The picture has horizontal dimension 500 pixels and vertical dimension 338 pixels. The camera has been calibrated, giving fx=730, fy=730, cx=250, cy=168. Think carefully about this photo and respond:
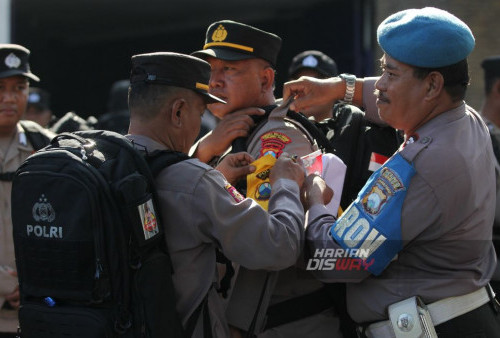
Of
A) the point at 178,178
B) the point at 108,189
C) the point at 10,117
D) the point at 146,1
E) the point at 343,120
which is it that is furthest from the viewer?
the point at 146,1

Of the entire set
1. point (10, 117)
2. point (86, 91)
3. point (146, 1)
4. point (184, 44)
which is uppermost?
point (10, 117)

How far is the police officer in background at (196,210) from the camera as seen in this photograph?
8.04 ft

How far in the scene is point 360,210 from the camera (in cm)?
252

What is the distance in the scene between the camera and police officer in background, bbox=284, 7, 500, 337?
242 centimetres

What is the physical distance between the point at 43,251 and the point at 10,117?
2172mm

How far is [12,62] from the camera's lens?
173 inches

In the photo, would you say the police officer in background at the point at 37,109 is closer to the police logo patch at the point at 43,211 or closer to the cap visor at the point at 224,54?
the cap visor at the point at 224,54

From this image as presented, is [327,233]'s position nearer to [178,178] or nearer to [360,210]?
[360,210]

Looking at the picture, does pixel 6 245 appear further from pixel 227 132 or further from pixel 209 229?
pixel 209 229

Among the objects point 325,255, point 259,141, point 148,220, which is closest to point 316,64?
point 259,141

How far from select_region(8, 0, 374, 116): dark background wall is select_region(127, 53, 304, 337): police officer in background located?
6.42 m

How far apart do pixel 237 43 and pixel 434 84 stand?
1.04 meters

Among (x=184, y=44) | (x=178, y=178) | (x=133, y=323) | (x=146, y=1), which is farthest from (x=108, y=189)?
(x=184, y=44)

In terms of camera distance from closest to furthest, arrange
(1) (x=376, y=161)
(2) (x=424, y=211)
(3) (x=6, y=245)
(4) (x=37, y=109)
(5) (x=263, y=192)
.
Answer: (2) (x=424, y=211) < (5) (x=263, y=192) < (1) (x=376, y=161) < (3) (x=6, y=245) < (4) (x=37, y=109)
